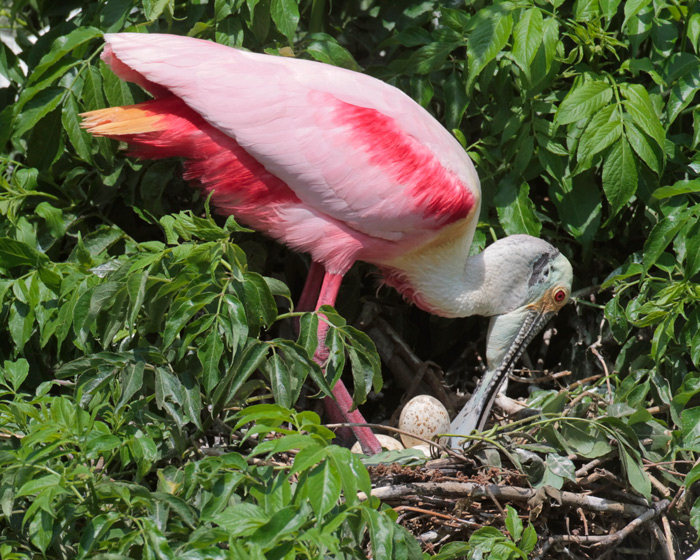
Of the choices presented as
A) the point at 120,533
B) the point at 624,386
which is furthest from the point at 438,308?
the point at 120,533

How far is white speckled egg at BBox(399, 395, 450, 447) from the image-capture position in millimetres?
4703

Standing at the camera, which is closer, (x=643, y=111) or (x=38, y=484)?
(x=38, y=484)

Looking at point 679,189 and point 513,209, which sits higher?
point 679,189

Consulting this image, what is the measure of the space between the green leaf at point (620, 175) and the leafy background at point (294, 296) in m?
0.01

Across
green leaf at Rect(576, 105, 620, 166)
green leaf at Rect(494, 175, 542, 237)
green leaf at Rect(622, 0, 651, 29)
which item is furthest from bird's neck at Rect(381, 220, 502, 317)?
green leaf at Rect(622, 0, 651, 29)

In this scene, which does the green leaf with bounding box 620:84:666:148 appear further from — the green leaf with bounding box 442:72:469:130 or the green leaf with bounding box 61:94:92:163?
the green leaf with bounding box 61:94:92:163

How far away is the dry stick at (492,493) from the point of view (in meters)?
3.87

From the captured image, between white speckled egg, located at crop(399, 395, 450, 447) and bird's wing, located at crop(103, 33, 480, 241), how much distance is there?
851 mm

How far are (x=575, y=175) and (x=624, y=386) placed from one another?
100 centimetres

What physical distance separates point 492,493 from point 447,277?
4.63ft

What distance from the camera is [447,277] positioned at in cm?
509

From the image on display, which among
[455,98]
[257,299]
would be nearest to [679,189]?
[455,98]

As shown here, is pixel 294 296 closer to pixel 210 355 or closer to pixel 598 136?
pixel 598 136

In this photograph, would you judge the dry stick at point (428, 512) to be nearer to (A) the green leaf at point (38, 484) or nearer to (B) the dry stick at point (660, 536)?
(B) the dry stick at point (660, 536)
